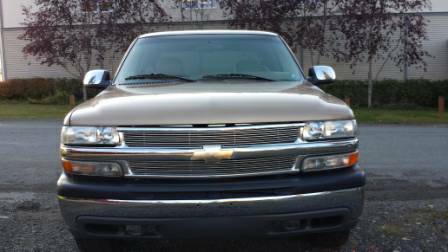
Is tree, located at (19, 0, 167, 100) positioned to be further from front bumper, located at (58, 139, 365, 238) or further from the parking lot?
front bumper, located at (58, 139, 365, 238)

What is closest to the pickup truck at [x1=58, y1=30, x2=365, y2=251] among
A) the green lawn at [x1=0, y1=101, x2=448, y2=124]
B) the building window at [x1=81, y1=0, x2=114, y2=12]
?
the green lawn at [x1=0, y1=101, x2=448, y2=124]

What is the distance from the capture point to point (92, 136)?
3521 mm

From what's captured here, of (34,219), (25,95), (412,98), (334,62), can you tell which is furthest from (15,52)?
(34,219)

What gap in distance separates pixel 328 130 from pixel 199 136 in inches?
35.2

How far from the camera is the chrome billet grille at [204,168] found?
345 cm

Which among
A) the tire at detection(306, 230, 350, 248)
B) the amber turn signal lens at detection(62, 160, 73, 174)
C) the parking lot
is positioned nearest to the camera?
the amber turn signal lens at detection(62, 160, 73, 174)

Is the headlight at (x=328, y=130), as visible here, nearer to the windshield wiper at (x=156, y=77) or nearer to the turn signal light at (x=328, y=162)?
the turn signal light at (x=328, y=162)

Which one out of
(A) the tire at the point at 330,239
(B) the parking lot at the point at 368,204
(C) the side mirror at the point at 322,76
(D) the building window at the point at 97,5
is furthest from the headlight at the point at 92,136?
(D) the building window at the point at 97,5

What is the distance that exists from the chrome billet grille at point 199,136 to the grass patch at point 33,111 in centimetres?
1381

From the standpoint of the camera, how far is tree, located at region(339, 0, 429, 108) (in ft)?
62.1

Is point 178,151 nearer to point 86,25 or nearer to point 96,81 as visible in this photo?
point 96,81

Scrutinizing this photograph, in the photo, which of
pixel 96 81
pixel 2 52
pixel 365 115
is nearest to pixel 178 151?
pixel 96 81

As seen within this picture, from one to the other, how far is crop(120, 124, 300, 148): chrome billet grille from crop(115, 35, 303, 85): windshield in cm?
130

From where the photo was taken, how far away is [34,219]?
5.20m
